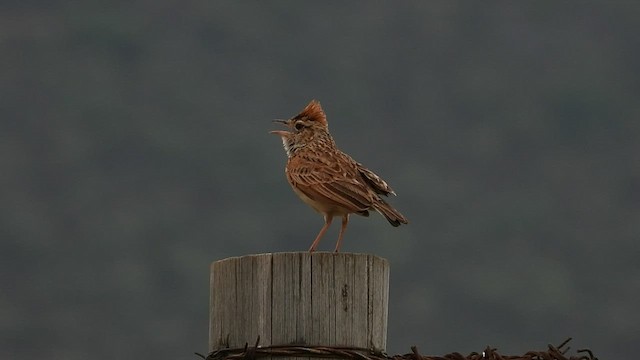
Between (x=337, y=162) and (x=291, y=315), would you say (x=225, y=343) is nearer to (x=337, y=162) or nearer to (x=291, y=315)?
(x=291, y=315)

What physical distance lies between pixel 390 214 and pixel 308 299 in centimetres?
249

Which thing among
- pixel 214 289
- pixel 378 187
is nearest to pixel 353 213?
pixel 378 187

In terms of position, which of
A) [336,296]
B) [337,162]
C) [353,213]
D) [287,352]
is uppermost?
[337,162]

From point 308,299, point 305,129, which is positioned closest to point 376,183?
point 305,129

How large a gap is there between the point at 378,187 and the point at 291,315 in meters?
3.14

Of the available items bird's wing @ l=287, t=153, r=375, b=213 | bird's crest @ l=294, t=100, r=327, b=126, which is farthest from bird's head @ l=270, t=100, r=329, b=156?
bird's wing @ l=287, t=153, r=375, b=213

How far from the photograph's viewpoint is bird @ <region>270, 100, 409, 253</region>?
6.25m

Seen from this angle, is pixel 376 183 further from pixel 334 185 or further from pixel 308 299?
pixel 308 299

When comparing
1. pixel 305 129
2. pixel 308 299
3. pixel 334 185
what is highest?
pixel 305 129

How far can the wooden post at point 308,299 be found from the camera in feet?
12.0

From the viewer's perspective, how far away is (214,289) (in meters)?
3.96

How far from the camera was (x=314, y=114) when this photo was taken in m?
8.24

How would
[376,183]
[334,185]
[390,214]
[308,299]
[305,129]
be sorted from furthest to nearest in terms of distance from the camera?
[305,129]
[376,183]
[334,185]
[390,214]
[308,299]

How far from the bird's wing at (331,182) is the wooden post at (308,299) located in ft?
8.14
